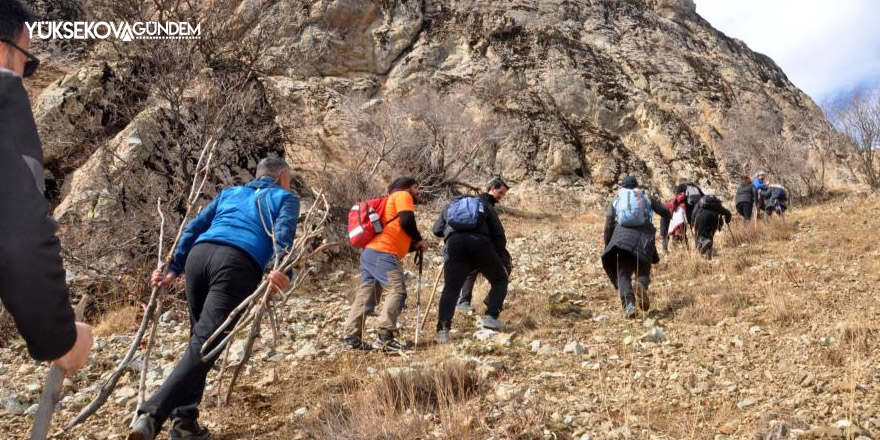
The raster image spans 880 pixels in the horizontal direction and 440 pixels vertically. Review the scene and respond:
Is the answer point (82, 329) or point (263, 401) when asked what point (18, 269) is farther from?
point (263, 401)

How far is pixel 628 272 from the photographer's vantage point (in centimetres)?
579

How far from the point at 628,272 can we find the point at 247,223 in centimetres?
391

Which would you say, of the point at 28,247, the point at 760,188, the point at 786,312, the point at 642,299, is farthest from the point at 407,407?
the point at 760,188

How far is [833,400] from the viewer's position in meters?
3.09

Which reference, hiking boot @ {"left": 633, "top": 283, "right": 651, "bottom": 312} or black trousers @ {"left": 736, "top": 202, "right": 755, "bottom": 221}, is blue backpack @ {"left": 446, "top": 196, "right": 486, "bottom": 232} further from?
black trousers @ {"left": 736, "top": 202, "right": 755, "bottom": 221}

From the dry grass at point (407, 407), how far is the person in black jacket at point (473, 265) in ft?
4.56

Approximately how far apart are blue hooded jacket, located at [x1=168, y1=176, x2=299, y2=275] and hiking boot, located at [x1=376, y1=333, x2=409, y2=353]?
167cm

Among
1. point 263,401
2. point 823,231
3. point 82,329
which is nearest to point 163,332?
point 263,401

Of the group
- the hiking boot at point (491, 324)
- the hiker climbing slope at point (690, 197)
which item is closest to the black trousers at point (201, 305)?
the hiking boot at point (491, 324)

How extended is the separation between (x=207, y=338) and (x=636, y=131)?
24.9m

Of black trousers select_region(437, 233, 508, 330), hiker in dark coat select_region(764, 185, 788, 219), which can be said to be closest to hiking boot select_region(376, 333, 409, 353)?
black trousers select_region(437, 233, 508, 330)

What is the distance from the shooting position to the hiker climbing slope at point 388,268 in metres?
5.02

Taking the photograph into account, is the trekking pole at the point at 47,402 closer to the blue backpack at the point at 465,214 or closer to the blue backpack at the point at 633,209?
the blue backpack at the point at 465,214

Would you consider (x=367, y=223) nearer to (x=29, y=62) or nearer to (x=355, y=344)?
(x=355, y=344)
